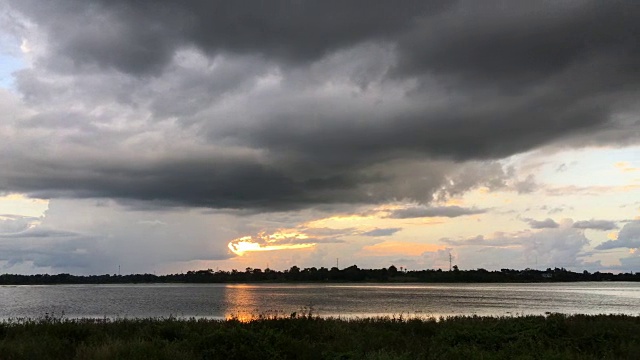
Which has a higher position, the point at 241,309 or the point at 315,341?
→ the point at 315,341

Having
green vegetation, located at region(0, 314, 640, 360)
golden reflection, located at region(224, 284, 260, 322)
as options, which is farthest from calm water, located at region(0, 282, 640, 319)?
green vegetation, located at region(0, 314, 640, 360)

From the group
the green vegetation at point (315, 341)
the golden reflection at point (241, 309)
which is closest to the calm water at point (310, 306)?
the golden reflection at point (241, 309)

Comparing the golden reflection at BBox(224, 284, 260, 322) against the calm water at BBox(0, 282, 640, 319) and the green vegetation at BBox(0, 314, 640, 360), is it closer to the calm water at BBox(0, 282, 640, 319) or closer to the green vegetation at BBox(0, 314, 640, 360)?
the calm water at BBox(0, 282, 640, 319)

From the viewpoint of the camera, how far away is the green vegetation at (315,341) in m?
17.2

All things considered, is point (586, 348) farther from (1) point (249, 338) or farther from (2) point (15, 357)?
(2) point (15, 357)

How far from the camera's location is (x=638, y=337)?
24.0m

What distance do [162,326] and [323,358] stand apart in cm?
878

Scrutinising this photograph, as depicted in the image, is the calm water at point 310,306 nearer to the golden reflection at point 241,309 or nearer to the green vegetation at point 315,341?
the golden reflection at point 241,309

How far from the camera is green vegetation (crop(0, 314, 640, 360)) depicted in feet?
56.6

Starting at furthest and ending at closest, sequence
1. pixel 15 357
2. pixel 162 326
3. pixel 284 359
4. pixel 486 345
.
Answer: pixel 162 326
pixel 486 345
pixel 284 359
pixel 15 357

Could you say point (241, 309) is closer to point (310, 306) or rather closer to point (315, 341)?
point (310, 306)

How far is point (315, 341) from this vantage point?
74.6ft

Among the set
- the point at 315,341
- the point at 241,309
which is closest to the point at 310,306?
the point at 241,309

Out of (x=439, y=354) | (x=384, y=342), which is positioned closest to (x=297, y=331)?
(x=384, y=342)
